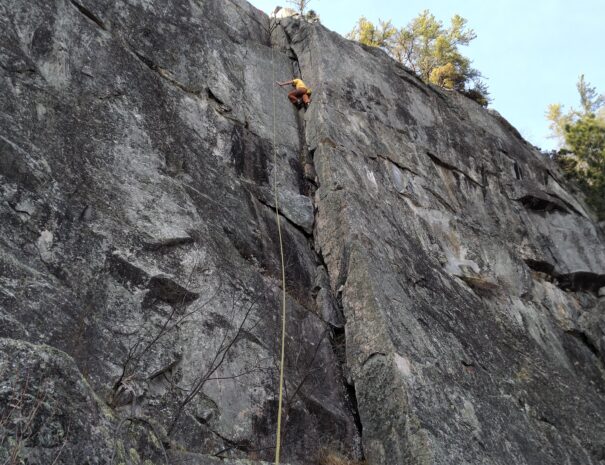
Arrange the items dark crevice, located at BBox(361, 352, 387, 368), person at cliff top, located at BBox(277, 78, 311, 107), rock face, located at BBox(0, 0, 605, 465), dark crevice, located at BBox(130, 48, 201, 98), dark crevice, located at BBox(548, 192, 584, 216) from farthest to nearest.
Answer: dark crevice, located at BBox(548, 192, 584, 216) < person at cliff top, located at BBox(277, 78, 311, 107) < dark crevice, located at BBox(130, 48, 201, 98) < dark crevice, located at BBox(361, 352, 387, 368) < rock face, located at BBox(0, 0, 605, 465)

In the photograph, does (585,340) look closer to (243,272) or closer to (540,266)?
(540,266)

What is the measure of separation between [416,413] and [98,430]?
3.82 metres

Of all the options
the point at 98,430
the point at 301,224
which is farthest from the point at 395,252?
the point at 98,430

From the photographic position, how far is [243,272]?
8.27 metres

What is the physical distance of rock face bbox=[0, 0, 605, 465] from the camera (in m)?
6.27

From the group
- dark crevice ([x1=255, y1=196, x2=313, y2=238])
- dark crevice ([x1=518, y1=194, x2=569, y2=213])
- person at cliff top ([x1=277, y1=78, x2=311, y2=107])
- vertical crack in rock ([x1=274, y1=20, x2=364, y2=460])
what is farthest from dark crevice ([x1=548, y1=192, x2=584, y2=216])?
dark crevice ([x1=255, y1=196, x2=313, y2=238])

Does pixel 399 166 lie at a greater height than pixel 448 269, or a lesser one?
greater

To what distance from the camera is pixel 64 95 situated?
8.55m

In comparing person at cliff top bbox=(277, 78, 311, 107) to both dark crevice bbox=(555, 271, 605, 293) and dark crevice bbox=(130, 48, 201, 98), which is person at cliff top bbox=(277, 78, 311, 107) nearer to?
dark crevice bbox=(130, 48, 201, 98)

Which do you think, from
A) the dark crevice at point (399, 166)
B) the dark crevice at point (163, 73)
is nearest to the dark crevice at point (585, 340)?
the dark crevice at point (399, 166)

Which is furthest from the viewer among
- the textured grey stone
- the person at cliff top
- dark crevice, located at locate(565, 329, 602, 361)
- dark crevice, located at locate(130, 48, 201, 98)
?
the person at cliff top

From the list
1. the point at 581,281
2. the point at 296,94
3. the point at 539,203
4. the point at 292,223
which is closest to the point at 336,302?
the point at 292,223

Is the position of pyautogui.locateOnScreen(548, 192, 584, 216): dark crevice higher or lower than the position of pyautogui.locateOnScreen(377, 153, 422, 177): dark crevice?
higher

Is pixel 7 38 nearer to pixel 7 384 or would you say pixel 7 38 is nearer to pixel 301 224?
pixel 301 224
